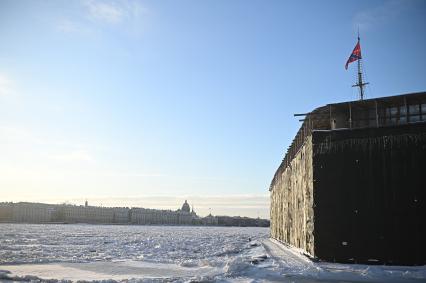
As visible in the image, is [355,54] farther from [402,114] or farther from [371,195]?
[371,195]

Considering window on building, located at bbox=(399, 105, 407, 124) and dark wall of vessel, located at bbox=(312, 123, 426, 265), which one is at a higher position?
window on building, located at bbox=(399, 105, 407, 124)

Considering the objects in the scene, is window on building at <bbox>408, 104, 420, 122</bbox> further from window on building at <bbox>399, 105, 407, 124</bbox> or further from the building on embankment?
window on building at <bbox>399, 105, 407, 124</bbox>

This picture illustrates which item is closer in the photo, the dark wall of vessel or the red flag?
the dark wall of vessel

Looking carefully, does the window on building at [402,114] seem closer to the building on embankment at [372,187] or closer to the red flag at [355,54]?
the building on embankment at [372,187]

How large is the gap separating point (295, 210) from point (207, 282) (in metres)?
12.3

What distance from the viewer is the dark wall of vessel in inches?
637

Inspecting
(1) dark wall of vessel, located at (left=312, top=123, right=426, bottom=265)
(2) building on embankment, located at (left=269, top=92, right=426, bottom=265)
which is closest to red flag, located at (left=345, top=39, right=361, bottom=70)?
(2) building on embankment, located at (left=269, top=92, right=426, bottom=265)

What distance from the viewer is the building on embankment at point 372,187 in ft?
53.2

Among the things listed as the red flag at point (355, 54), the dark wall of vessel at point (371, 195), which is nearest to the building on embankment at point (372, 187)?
the dark wall of vessel at point (371, 195)

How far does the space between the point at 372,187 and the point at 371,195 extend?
1.10 feet

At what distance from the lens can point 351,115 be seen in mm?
20016

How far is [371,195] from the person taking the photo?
55.4 ft

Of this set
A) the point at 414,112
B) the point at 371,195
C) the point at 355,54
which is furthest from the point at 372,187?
the point at 355,54

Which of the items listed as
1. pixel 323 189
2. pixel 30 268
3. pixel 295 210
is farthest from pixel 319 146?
pixel 30 268
